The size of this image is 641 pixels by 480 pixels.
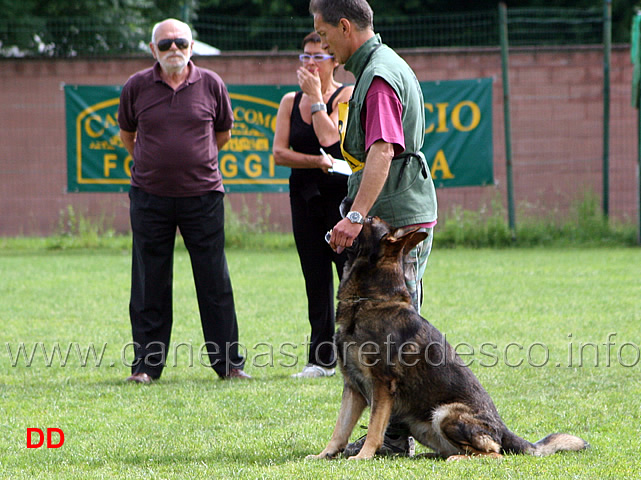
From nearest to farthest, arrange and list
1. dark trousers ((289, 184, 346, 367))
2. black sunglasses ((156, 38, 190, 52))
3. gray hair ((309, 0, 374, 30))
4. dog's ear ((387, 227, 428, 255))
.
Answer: dog's ear ((387, 227, 428, 255)) < gray hair ((309, 0, 374, 30)) < black sunglasses ((156, 38, 190, 52)) < dark trousers ((289, 184, 346, 367))

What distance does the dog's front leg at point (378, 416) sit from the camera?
3.79m

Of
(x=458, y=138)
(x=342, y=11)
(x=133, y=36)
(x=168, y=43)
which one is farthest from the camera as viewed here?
(x=133, y=36)

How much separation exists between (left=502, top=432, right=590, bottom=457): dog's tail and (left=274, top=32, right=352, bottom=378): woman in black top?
86.3 inches

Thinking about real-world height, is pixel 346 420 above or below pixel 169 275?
below

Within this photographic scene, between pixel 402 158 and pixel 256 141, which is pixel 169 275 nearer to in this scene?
pixel 402 158

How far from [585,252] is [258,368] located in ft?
25.7

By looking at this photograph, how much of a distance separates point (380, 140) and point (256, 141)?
409 inches

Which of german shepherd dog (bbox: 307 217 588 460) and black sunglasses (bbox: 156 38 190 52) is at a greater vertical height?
black sunglasses (bbox: 156 38 190 52)

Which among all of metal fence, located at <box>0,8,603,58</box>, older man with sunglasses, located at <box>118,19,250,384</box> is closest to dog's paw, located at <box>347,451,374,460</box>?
older man with sunglasses, located at <box>118,19,250,384</box>

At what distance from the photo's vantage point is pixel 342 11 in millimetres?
3920

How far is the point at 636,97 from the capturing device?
1307 cm

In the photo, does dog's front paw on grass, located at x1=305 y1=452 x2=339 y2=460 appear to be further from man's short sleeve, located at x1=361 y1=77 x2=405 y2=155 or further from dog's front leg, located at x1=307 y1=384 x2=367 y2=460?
man's short sleeve, located at x1=361 y1=77 x2=405 y2=155

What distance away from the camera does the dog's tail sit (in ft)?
12.6

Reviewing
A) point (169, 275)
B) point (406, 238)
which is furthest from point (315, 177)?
point (406, 238)
